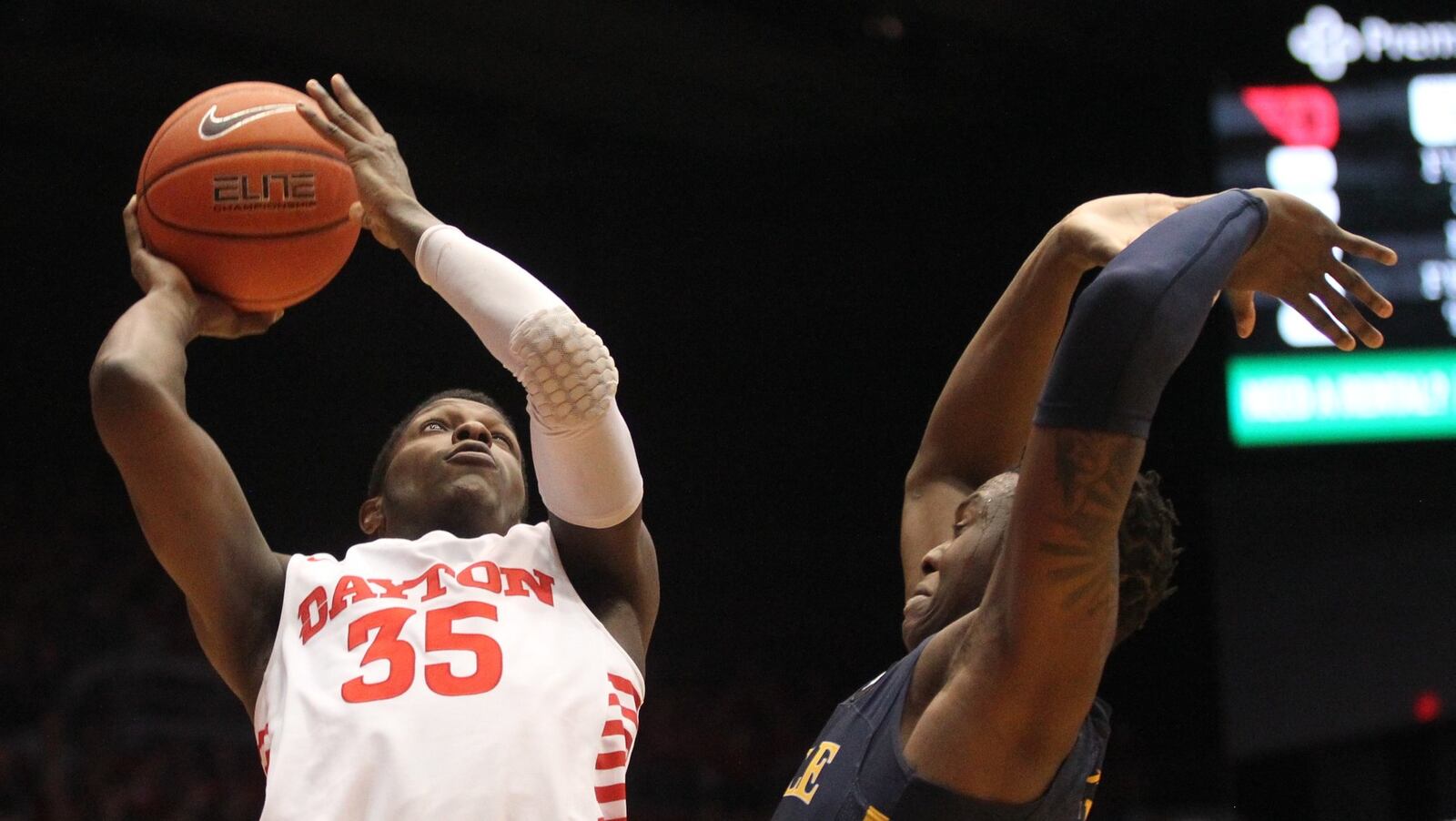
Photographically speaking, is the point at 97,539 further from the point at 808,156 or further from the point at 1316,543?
the point at 1316,543

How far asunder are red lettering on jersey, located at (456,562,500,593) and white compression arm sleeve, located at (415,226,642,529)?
129mm

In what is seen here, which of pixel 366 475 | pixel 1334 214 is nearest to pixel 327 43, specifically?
pixel 366 475

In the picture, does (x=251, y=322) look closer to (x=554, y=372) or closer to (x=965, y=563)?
(x=554, y=372)

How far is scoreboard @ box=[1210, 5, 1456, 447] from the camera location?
5.99 meters

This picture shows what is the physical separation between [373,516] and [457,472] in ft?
0.98

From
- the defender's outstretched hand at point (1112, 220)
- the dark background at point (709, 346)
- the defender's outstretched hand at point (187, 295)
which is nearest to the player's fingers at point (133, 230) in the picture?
the defender's outstretched hand at point (187, 295)

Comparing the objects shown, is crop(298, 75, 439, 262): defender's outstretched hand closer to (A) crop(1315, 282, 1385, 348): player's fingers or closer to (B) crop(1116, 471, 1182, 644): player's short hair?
(B) crop(1116, 471, 1182, 644): player's short hair

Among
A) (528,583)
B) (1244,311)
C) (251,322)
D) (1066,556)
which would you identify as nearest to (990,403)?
(1244,311)

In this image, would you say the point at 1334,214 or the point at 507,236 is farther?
the point at 507,236

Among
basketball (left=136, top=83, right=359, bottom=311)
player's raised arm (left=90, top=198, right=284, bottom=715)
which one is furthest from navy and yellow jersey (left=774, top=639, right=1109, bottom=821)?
basketball (left=136, top=83, right=359, bottom=311)

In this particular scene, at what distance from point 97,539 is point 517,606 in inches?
262

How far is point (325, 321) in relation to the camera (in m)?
8.56

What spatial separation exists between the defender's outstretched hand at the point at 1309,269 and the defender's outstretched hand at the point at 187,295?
5.04 ft

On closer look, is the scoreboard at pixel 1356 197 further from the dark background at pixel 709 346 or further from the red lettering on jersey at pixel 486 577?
the red lettering on jersey at pixel 486 577
